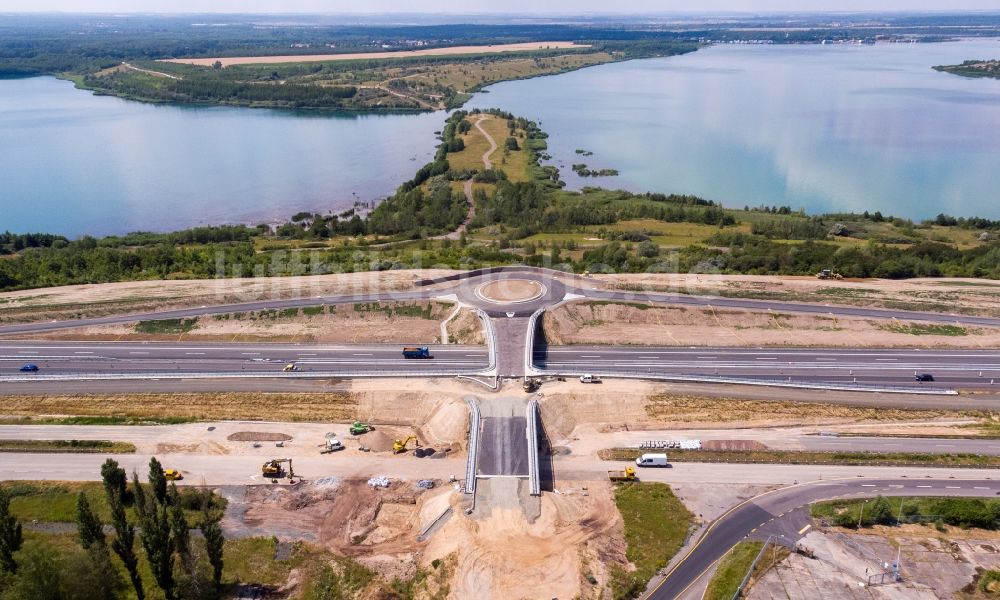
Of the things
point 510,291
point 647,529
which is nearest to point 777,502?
point 647,529

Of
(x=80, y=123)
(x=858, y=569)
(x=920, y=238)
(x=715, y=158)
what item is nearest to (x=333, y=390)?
(x=858, y=569)

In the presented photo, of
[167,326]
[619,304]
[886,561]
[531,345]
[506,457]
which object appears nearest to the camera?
[886,561]

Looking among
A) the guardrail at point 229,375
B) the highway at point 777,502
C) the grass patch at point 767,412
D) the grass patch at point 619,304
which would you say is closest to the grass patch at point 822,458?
the highway at point 777,502

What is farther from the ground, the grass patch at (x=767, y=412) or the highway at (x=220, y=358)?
the highway at (x=220, y=358)

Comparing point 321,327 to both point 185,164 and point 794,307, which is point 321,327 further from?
point 185,164

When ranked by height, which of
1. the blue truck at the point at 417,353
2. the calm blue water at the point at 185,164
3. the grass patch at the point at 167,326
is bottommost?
the blue truck at the point at 417,353

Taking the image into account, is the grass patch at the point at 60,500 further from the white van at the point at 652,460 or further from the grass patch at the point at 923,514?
the grass patch at the point at 923,514

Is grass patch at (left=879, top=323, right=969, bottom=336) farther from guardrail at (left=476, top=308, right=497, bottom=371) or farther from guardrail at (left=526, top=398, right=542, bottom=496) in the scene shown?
guardrail at (left=476, top=308, right=497, bottom=371)
